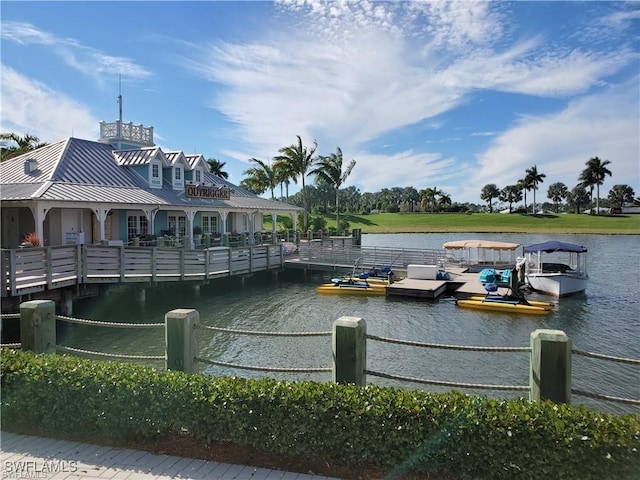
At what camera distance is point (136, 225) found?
2517 cm

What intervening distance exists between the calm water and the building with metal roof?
13.1ft

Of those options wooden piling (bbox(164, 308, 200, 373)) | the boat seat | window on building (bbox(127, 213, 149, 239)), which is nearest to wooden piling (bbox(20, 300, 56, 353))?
wooden piling (bbox(164, 308, 200, 373))

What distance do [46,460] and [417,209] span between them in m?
126

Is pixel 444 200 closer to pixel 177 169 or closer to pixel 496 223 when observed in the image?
pixel 496 223

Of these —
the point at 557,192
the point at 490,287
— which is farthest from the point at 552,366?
the point at 557,192

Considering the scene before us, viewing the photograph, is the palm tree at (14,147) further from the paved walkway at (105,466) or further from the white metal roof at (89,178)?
the paved walkway at (105,466)

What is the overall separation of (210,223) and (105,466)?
26.6 meters

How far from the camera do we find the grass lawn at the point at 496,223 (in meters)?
83.1

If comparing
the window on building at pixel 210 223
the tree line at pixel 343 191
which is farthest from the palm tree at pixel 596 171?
the window on building at pixel 210 223

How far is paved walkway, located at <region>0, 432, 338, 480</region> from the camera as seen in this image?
4.54 metres

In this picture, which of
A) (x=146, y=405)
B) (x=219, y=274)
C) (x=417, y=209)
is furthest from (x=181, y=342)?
(x=417, y=209)

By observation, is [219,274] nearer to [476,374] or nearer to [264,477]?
[476,374]

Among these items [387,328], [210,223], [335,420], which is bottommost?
[387,328]

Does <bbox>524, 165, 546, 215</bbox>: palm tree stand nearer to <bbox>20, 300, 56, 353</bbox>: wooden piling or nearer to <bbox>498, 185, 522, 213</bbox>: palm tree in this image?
<bbox>498, 185, 522, 213</bbox>: palm tree
